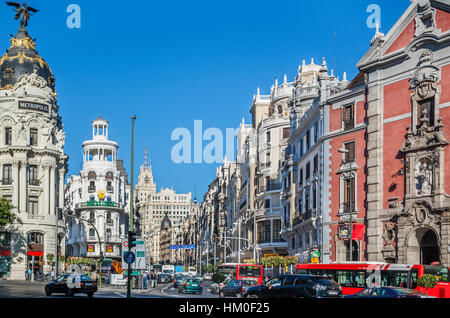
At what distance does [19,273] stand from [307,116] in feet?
142

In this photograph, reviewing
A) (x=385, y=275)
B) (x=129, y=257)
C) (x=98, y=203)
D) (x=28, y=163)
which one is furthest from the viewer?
(x=98, y=203)

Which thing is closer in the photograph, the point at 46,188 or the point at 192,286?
the point at 192,286

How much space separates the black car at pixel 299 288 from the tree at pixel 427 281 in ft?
29.7

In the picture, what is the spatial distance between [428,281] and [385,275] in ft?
10.2

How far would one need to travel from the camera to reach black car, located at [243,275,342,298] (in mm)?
27078

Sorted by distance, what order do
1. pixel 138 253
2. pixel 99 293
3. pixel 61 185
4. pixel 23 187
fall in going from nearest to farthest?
pixel 138 253 → pixel 99 293 → pixel 23 187 → pixel 61 185

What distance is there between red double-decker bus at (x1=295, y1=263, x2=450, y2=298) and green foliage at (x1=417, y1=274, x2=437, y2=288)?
0.48m

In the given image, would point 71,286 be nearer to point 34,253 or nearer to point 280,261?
point 280,261

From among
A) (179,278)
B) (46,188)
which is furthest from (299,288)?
(46,188)

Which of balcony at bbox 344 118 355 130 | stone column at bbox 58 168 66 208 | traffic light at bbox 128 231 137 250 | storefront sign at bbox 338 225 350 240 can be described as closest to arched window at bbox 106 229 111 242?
stone column at bbox 58 168 66 208

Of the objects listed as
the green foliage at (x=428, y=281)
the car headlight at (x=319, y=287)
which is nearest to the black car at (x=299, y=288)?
the car headlight at (x=319, y=287)

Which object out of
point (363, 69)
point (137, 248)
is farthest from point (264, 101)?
point (137, 248)

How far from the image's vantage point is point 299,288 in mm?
27266

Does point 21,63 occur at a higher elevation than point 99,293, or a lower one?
higher
